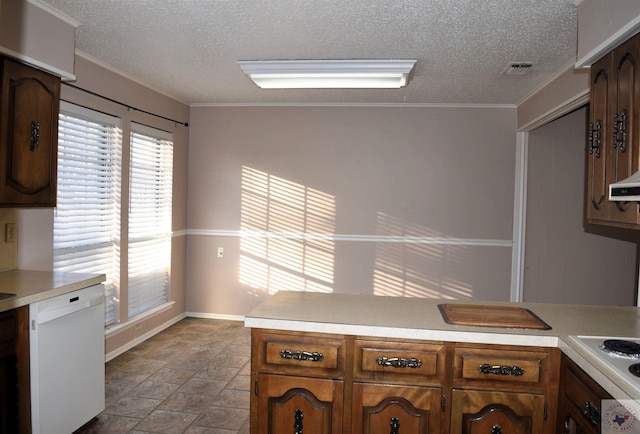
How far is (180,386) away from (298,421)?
1862 mm

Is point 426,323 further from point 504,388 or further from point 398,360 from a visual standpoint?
point 504,388

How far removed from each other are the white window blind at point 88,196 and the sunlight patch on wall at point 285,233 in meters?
1.59

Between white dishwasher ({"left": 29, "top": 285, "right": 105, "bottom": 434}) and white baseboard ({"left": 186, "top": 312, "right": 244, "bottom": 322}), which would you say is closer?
white dishwasher ({"left": 29, "top": 285, "right": 105, "bottom": 434})

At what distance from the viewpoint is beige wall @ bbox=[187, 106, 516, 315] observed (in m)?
5.06

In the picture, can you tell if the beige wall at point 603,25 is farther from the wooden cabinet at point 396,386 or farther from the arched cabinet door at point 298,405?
the arched cabinet door at point 298,405

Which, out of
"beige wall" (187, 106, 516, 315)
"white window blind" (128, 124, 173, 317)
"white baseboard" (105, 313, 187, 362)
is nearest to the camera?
"white baseboard" (105, 313, 187, 362)

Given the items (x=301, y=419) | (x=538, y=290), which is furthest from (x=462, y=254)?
(x=301, y=419)

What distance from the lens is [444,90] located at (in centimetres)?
448

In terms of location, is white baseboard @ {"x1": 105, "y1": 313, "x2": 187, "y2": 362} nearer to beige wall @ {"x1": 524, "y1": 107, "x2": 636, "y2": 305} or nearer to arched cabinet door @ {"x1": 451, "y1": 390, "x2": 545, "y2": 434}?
arched cabinet door @ {"x1": 451, "y1": 390, "x2": 545, "y2": 434}

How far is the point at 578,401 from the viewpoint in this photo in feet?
5.63

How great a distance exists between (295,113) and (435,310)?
3545mm

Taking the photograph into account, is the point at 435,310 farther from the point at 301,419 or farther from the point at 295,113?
the point at 295,113

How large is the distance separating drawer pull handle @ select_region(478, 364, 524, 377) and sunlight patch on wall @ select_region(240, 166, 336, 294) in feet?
11.1

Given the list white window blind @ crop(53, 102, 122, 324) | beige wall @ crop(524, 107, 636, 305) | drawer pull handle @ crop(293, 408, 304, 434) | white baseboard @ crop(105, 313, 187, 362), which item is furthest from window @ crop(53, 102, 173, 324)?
beige wall @ crop(524, 107, 636, 305)
